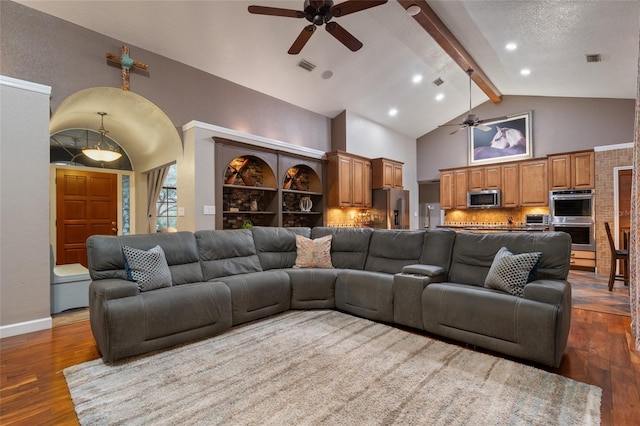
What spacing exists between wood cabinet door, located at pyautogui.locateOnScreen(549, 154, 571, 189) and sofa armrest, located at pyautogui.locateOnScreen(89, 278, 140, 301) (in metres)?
8.10

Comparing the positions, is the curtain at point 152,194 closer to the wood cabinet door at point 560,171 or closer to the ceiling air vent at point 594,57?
the ceiling air vent at point 594,57

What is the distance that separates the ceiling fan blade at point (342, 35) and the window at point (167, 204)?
489 centimetres

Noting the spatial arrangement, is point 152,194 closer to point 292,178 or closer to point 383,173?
point 292,178

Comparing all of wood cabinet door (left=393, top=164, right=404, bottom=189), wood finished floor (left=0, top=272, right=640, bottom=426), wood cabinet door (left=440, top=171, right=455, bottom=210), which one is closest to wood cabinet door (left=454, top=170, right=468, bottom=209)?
wood cabinet door (left=440, top=171, right=455, bottom=210)

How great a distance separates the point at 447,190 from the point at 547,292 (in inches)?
263

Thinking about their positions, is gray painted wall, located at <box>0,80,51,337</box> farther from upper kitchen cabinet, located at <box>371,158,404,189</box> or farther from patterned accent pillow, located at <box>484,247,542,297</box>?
upper kitchen cabinet, located at <box>371,158,404,189</box>

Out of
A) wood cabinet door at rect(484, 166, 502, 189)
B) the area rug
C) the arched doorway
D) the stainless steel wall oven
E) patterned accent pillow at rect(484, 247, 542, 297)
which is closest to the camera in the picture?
the area rug

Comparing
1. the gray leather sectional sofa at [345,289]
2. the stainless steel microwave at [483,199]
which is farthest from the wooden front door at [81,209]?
the stainless steel microwave at [483,199]

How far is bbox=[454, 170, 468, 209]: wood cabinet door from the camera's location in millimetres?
8312

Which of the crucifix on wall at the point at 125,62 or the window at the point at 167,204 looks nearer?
the crucifix on wall at the point at 125,62

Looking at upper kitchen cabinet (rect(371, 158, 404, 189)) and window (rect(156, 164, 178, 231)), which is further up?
upper kitchen cabinet (rect(371, 158, 404, 189))

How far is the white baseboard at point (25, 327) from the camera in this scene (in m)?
3.04

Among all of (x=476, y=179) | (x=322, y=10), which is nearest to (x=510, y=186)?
(x=476, y=179)

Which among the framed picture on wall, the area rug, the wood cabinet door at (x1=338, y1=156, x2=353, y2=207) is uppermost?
the framed picture on wall
